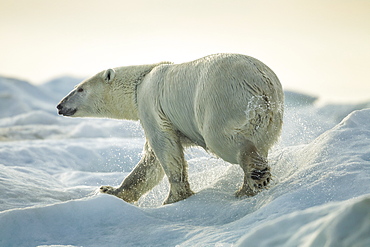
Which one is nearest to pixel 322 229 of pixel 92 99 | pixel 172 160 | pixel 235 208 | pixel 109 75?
pixel 235 208

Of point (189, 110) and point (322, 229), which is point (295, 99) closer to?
point (189, 110)

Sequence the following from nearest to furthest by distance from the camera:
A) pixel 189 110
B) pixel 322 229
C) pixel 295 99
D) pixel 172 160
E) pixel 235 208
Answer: pixel 322 229, pixel 235 208, pixel 189 110, pixel 172 160, pixel 295 99

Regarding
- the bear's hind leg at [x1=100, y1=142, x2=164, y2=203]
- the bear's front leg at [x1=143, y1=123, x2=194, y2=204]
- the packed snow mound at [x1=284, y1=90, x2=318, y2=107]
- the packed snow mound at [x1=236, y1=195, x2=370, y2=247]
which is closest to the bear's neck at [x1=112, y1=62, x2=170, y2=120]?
the bear's hind leg at [x1=100, y1=142, x2=164, y2=203]

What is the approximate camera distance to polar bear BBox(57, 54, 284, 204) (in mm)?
4422

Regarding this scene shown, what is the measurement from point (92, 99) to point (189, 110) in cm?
172

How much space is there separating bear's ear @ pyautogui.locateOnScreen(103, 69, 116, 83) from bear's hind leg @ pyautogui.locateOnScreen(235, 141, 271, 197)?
2.29 metres

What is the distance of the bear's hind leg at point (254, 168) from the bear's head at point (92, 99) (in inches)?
91.6

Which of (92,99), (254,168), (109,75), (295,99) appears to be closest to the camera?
(254,168)

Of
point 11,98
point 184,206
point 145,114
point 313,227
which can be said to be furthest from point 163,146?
point 11,98

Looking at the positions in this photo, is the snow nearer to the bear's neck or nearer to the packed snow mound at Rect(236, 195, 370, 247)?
the packed snow mound at Rect(236, 195, 370, 247)

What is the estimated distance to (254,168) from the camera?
14.0ft

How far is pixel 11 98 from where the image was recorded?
20.8 meters

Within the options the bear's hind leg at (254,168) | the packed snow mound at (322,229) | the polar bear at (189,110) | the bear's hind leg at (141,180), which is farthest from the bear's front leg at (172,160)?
the packed snow mound at (322,229)

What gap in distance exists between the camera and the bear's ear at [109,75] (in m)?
6.01
